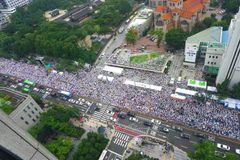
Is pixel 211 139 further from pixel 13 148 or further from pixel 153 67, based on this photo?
pixel 13 148

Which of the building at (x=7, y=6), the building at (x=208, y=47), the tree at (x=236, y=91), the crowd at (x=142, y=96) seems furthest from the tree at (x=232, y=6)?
the building at (x=7, y=6)

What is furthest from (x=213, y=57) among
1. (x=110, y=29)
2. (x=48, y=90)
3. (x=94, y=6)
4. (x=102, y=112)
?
(x=94, y=6)

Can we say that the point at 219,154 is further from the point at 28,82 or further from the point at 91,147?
the point at 28,82

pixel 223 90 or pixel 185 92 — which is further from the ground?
pixel 223 90

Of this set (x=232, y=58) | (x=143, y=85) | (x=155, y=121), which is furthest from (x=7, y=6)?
(x=232, y=58)

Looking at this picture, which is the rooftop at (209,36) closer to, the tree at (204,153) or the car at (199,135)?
the car at (199,135)

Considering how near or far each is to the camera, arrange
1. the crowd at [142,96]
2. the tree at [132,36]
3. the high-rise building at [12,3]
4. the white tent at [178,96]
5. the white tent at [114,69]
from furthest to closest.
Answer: the high-rise building at [12,3]
the tree at [132,36]
the white tent at [114,69]
the white tent at [178,96]
the crowd at [142,96]
